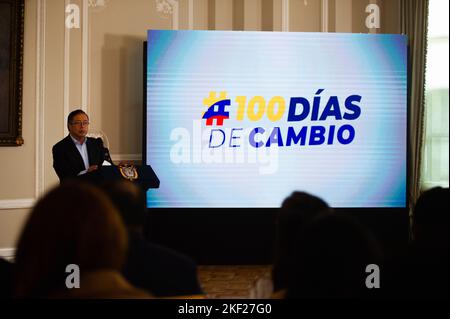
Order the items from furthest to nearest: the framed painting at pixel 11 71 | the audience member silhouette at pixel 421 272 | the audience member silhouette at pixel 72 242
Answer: the framed painting at pixel 11 71 < the audience member silhouette at pixel 421 272 < the audience member silhouette at pixel 72 242

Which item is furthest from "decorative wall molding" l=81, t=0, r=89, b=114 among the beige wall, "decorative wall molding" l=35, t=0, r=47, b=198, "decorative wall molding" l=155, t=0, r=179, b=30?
"decorative wall molding" l=155, t=0, r=179, b=30

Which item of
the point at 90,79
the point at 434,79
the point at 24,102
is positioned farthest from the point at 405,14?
the point at 24,102

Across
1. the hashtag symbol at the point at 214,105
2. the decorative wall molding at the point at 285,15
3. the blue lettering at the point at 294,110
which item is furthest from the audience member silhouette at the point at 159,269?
the decorative wall molding at the point at 285,15

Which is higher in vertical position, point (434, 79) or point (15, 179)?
point (434, 79)

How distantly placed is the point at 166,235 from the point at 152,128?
→ 96cm

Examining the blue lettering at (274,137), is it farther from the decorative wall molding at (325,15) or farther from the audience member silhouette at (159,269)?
the audience member silhouette at (159,269)

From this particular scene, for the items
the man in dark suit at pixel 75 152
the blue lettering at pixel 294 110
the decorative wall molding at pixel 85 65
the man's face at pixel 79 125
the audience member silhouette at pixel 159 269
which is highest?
the decorative wall molding at pixel 85 65

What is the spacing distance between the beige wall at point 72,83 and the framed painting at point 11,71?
0.28 ft

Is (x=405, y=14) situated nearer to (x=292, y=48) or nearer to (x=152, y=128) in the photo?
(x=292, y=48)

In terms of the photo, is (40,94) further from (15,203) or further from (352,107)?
(352,107)

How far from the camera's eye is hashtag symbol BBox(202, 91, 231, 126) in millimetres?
5020

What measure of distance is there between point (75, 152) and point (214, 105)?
1.57 meters

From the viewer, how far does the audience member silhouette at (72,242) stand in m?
0.97

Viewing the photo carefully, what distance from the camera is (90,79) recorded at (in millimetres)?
5336
